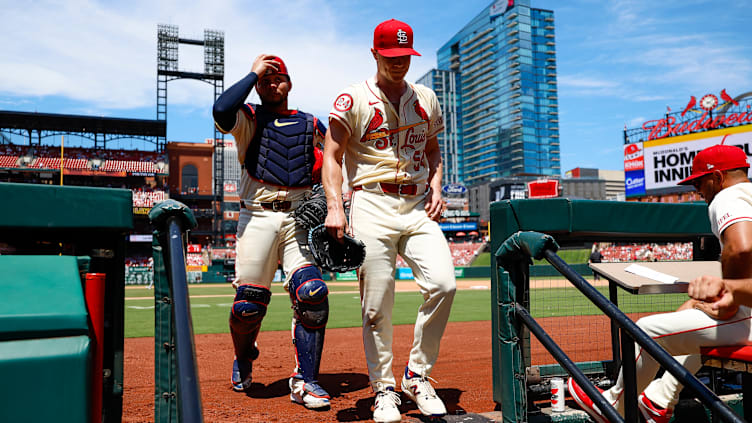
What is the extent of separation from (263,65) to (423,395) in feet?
7.74

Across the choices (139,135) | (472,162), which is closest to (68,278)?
(139,135)

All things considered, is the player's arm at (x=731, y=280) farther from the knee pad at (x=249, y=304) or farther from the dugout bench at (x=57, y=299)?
the knee pad at (x=249, y=304)

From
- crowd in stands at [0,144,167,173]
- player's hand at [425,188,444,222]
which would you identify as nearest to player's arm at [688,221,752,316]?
player's hand at [425,188,444,222]

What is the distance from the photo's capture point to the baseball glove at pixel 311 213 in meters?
3.52

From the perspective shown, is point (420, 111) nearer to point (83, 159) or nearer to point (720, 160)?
point (720, 160)

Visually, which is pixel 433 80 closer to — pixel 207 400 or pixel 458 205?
pixel 458 205

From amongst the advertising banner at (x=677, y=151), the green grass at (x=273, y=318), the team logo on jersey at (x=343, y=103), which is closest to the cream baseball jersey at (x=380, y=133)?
the team logo on jersey at (x=343, y=103)

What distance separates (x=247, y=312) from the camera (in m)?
3.52

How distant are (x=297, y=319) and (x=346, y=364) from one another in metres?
1.89

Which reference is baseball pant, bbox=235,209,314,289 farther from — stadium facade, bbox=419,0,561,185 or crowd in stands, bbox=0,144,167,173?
stadium facade, bbox=419,0,561,185

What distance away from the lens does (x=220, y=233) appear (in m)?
49.8

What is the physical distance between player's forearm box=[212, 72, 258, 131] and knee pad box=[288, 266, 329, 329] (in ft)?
3.61

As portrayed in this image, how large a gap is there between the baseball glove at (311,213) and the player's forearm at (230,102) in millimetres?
728

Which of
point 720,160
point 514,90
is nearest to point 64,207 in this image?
point 720,160
